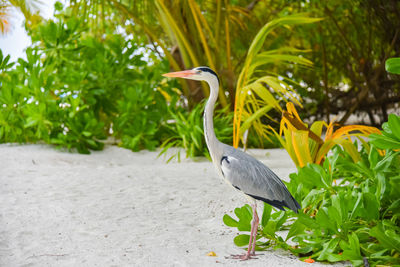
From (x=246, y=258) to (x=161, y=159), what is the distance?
9.57 ft

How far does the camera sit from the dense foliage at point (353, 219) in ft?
5.64

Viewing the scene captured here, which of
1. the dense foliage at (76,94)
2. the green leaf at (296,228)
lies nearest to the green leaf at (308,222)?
the green leaf at (296,228)

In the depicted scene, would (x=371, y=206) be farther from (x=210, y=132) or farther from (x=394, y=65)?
(x=210, y=132)

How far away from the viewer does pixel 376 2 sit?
545cm

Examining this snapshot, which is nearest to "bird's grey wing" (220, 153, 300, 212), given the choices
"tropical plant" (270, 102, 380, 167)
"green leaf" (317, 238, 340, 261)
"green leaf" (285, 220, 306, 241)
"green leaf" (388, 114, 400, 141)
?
"green leaf" (285, 220, 306, 241)

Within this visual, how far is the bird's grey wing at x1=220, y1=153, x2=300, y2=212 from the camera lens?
185 cm

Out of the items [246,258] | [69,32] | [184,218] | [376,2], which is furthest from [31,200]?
[376,2]

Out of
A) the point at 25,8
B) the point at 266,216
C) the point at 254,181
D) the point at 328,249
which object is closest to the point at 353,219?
the point at 328,249

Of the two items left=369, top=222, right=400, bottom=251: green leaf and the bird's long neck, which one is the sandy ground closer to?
left=369, top=222, right=400, bottom=251: green leaf

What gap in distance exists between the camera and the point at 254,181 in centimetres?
185

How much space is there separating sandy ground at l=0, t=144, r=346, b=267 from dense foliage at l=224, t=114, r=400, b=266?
0.12 m

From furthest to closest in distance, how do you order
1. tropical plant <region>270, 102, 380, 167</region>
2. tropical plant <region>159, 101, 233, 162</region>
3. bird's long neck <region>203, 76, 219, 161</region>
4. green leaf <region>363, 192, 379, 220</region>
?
1. tropical plant <region>159, 101, 233, 162</region>
2. tropical plant <region>270, 102, 380, 167</region>
3. bird's long neck <region>203, 76, 219, 161</region>
4. green leaf <region>363, 192, 379, 220</region>

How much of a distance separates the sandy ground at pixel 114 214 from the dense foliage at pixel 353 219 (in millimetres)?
117

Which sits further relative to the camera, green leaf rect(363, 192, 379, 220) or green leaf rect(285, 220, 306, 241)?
green leaf rect(285, 220, 306, 241)
